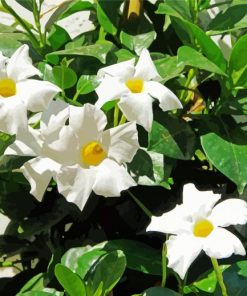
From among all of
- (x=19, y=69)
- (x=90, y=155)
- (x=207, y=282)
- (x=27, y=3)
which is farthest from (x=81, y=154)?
(x=27, y=3)

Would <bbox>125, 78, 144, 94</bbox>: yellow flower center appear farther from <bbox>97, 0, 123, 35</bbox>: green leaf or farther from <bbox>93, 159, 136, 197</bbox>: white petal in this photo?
<bbox>97, 0, 123, 35</bbox>: green leaf

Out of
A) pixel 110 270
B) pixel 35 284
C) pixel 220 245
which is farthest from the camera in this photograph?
pixel 35 284

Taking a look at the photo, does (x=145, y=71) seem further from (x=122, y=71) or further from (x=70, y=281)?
(x=70, y=281)

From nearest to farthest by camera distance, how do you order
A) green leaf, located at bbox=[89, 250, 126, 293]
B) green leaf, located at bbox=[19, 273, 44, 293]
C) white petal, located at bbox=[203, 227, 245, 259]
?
1. white petal, located at bbox=[203, 227, 245, 259]
2. green leaf, located at bbox=[89, 250, 126, 293]
3. green leaf, located at bbox=[19, 273, 44, 293]

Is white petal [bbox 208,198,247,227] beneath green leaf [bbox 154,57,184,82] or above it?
beneath

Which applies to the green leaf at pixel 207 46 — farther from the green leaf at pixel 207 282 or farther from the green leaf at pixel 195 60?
the green leaf at pixel 207 282

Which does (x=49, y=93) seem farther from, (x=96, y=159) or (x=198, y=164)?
(x=198, y=164)

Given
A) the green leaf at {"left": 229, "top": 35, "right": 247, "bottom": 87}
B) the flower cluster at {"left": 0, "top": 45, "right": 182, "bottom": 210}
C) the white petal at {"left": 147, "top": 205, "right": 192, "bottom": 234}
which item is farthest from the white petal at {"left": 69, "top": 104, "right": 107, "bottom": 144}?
the green leaf at {"left": 229, "top": 35, "right": 247, "bottom": 87}

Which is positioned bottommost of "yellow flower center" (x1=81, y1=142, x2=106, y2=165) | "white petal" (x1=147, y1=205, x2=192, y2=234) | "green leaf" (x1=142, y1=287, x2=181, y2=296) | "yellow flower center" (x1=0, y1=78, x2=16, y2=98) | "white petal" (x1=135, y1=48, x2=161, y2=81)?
"green leaf" (x1=142, y1=287, x2=181, y2=296)
